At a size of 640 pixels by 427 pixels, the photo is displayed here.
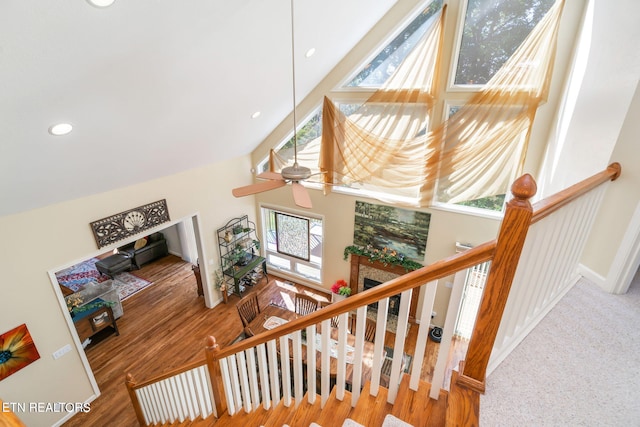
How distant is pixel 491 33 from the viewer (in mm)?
4145

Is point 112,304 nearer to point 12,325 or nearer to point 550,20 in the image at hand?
point 12,325

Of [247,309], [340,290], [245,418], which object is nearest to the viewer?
[245,418]

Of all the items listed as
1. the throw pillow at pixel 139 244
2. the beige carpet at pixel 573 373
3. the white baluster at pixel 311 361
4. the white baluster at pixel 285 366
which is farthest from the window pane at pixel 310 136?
the throw pillow at pixel 139 244

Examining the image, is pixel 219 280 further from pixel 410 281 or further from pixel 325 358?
pixel 410 281

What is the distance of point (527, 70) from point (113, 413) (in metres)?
7.47

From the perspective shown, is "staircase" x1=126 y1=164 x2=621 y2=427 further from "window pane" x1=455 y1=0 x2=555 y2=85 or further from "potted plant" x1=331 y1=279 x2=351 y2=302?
"potted plant" x1=331 y1=279 x2=351 y2=302

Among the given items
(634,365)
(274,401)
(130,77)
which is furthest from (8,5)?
(634,365)

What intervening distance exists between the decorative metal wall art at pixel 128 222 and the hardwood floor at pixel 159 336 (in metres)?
2.16

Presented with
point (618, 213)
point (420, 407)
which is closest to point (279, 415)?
point (420, 407)

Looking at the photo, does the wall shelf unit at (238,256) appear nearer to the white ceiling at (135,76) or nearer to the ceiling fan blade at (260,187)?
the white ceiling at (135,76)

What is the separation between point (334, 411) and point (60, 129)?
3067 mm

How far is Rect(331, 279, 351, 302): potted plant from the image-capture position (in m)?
6.08

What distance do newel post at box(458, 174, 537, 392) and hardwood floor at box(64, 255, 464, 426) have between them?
3950 millimetres

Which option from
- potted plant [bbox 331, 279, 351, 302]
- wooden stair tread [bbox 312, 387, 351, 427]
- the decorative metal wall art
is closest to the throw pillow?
the decorative metal wall art
